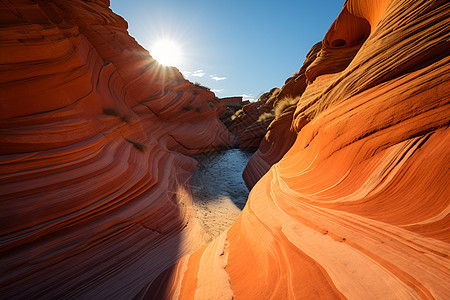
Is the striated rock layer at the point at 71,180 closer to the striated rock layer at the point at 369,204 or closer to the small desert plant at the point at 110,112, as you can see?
the small desert plant at the point at 110,112

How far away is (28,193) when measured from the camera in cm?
298

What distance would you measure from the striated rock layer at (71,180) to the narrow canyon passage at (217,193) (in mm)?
374

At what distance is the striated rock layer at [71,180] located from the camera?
8.46 feet

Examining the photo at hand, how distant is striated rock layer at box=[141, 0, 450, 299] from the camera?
1.12m

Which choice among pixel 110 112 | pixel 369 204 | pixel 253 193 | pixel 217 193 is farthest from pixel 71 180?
pixel 369 204

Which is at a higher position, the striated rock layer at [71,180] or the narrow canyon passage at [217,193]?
the striated rock layer at [71,180]

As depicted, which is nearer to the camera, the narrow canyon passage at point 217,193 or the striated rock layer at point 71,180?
the striated rock layer at point 71,180

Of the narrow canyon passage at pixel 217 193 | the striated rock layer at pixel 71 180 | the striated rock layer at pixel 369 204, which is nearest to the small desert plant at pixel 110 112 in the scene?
the striated rock layer at pixel 71 180

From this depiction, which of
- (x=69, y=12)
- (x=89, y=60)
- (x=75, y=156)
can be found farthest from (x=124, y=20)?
(x=75, y=156)

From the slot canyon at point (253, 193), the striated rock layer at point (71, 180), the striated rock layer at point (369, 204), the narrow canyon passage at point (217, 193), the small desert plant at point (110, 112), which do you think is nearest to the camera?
the striated rock layer at point (369, 204)

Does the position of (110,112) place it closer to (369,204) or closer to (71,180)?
(71,180)

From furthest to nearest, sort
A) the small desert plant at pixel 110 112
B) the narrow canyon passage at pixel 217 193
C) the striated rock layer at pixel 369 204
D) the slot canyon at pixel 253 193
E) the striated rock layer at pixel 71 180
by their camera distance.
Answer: the small desert plant at pixel 110 112
the narrow canyon passage at pixel 217 193
the striated rock layer at pixel 71 180
the slot canyon at pixel 253 193
the striated rock layer at pixel 369 204

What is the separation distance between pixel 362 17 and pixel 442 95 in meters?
4.49

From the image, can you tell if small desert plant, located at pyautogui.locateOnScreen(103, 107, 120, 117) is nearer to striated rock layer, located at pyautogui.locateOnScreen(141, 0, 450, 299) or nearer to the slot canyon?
the slot canyon
